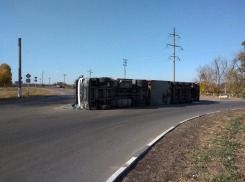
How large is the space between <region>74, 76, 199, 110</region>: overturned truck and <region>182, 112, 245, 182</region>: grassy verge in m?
9.66

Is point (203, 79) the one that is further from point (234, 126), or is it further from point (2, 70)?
point (2, 70)

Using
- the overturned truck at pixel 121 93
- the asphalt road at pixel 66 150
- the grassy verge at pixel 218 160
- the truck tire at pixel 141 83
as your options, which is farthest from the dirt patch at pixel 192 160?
the truck tire at pixel 141 83

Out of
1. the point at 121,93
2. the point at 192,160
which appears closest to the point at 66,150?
the point at 192,160

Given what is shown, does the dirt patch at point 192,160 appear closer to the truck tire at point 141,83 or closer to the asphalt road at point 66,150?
the asphalt road at point 66,150

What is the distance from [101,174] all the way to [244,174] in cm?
288

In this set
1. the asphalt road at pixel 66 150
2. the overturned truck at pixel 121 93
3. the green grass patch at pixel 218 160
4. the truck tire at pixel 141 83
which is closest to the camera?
the green grass patch at pixel 218 160

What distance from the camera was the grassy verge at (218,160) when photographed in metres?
3.82

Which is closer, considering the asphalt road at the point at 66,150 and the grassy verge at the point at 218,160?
the grassy verge at the point at 218,160

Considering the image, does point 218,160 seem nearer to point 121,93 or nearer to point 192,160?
point 192,160

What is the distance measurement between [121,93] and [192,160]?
1217 cm

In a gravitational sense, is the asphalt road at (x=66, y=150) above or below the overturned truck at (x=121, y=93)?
below

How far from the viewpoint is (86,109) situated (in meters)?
15.2

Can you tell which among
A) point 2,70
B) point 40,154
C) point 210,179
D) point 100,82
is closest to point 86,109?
point 100,82

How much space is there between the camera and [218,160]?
4617 mm
